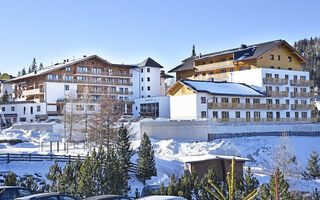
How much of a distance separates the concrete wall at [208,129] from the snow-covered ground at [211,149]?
1101 mm

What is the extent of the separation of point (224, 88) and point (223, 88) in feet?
0.67

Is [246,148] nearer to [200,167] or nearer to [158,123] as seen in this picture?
[158,123]

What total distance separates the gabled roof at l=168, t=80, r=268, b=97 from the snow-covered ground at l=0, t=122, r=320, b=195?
307 inches

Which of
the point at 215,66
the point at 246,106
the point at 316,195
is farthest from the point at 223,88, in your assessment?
the point at 316,195

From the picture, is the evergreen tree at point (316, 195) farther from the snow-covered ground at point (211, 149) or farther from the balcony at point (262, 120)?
the balcony at point (262, 120)

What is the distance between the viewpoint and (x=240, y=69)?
62.6m

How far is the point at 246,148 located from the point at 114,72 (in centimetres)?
3645

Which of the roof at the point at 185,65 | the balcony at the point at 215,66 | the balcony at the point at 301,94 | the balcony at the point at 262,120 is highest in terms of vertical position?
the roof at the point at 185,65

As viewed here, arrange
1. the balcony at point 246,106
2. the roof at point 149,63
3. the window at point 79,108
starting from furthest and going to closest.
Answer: the roof at point 149,63, the window at point 79,108, the balcony at point 246,106

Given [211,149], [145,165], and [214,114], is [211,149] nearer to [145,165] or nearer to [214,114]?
[214,114]

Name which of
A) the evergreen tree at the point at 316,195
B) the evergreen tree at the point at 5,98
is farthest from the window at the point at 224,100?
the evergreen tree at the point at 5,98

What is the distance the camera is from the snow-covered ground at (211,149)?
107ft

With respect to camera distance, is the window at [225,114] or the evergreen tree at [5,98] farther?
the evergreen tree at [5,98]

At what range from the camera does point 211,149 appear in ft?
140
